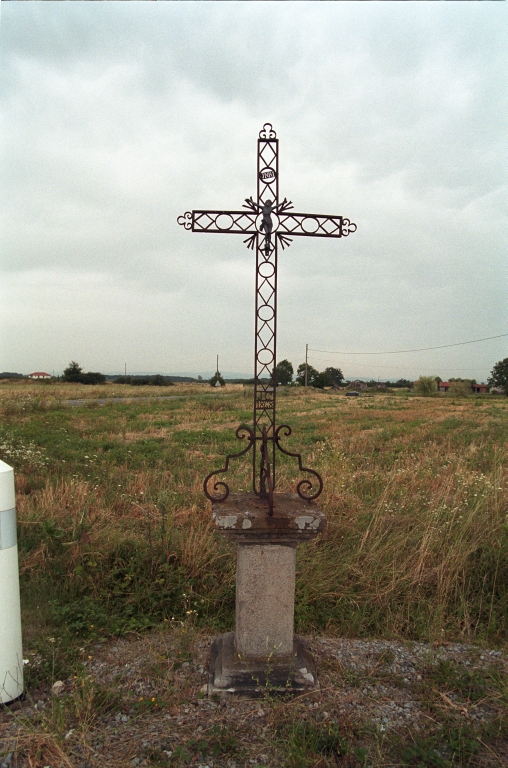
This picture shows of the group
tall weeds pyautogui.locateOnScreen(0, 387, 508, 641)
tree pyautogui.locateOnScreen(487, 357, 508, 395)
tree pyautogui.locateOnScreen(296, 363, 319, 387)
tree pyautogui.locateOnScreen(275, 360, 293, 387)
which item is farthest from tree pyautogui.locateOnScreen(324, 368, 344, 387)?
tall weeds pyautogui.locateOnScreen(0, 387, 508, 641)

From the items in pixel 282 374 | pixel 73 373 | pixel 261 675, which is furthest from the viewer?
pixel 73 373

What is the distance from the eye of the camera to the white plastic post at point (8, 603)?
2387 millimetres

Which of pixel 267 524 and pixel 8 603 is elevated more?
pixel 267 524

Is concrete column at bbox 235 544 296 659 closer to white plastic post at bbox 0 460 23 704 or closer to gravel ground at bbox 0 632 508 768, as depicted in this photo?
gravel ground at bbox 0 632 508 768

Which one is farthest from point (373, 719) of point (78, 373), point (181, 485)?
point (78, 373)

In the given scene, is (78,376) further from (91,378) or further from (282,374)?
(282,374)

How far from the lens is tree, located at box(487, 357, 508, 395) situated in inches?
1777

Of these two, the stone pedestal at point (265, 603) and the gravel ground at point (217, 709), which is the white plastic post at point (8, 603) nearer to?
the gravel ground at point (217, 709)

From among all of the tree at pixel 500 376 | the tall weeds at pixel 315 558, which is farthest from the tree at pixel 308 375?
the tall weeds at pixel 315 558

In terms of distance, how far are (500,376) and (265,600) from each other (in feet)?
170

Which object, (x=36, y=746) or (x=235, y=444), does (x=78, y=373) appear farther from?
(x=36, y=746)

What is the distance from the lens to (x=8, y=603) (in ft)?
7.90

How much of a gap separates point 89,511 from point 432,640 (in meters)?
3.07

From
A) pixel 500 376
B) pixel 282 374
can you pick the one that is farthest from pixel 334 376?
pixel 282 374
